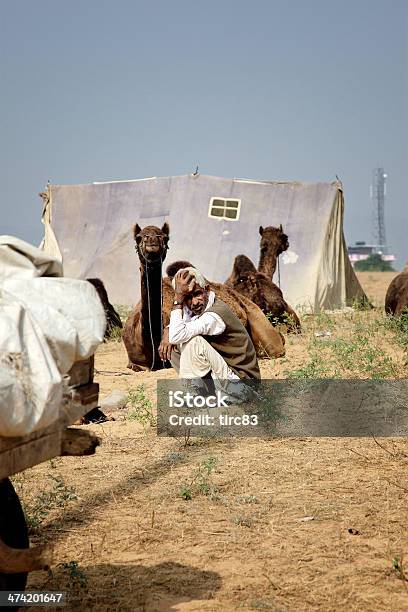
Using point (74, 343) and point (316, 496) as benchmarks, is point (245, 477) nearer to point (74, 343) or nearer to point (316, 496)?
point (316, 496)

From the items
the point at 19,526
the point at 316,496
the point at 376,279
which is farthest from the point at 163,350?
the point at 376,279

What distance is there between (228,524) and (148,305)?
5.23m

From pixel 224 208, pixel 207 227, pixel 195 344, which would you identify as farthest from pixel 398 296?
pixel 195 344

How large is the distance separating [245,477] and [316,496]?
2.13 ft

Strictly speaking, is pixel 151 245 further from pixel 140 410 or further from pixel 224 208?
pixel 224 208

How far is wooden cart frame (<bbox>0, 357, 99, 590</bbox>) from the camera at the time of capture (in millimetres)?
3053

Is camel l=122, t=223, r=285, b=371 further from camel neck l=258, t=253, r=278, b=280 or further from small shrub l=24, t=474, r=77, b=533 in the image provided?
small shrub l=24, t=474, r=77, b=533

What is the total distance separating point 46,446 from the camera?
10.6ft

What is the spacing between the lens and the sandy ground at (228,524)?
4.19 meters

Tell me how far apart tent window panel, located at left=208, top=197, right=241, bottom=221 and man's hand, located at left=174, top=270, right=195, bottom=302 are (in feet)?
34.4

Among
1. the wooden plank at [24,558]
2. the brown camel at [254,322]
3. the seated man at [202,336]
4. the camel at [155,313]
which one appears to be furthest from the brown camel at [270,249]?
the wooden plank at [24,558]

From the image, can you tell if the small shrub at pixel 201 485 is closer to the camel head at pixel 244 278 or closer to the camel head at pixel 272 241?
the camel head at pixel 244 278

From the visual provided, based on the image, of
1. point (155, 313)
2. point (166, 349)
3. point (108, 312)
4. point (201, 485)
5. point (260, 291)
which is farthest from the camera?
point (108, 312)

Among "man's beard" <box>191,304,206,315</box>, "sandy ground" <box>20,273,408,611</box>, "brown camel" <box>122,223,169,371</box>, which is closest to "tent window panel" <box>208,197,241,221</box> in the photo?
"brown camel" <box>122,223,169,371</box>
